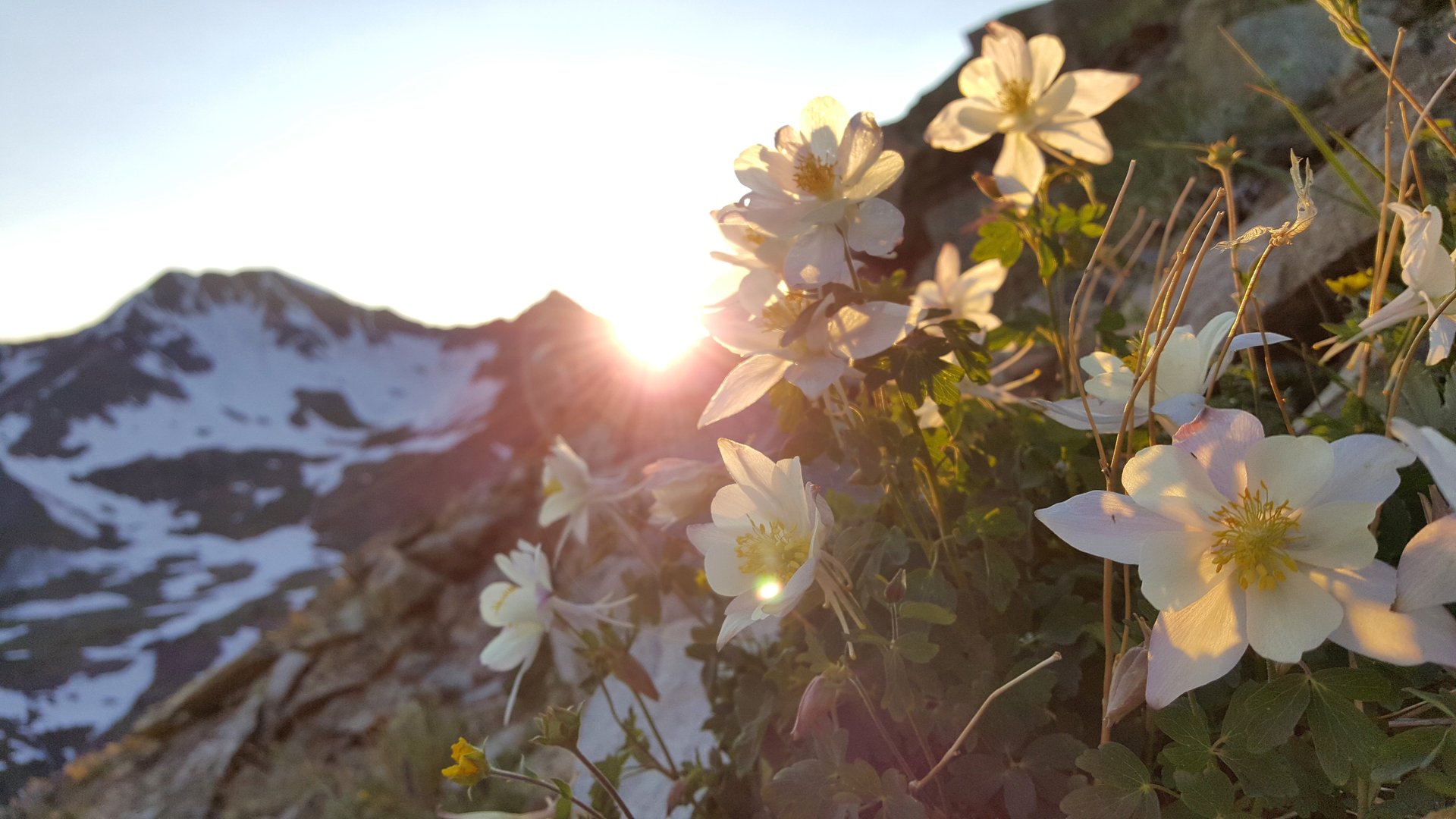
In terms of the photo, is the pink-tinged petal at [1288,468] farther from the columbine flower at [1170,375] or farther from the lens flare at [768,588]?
the lens flare at [768,588]

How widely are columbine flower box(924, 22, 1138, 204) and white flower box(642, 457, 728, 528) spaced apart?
703 millimetres

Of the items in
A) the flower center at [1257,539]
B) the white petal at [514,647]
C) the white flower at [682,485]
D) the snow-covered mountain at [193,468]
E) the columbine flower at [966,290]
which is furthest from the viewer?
the snow-covered mountain at [193,468]

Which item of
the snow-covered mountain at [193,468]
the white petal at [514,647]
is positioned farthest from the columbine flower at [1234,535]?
the snow-covered mountain at [193,468]

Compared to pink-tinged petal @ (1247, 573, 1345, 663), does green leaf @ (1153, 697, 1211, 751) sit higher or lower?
lower

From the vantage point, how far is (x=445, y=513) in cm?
639

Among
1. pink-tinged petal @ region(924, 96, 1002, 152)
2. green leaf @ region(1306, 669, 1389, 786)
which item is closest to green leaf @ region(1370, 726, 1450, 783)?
green leaf @ region(1306, 669, 1389, 786)

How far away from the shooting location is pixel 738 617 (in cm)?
81

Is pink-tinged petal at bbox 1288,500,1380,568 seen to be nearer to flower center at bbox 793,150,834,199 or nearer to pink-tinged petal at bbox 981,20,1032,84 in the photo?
flower center at bbox 793,150,834,199

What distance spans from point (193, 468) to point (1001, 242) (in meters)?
6.47

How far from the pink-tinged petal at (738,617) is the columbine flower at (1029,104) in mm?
877

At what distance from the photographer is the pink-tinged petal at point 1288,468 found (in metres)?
0.62

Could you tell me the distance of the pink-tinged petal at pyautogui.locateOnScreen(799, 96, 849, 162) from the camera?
1.02 m

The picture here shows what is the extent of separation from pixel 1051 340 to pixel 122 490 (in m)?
6.01

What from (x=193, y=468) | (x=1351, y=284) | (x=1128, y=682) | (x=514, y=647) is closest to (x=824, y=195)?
(x=1128, y=682)
